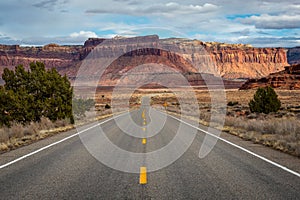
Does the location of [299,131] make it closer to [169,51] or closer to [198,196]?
[198,196]

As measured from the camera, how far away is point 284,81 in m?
96.7

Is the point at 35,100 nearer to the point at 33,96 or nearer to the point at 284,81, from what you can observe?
the point at 33,96

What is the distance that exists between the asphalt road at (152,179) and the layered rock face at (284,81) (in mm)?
90211

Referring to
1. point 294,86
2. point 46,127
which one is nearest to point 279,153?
point 46,127

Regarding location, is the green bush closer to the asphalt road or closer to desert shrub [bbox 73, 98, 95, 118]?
→ desert shrub [bbox 73, 98, 95, 118]

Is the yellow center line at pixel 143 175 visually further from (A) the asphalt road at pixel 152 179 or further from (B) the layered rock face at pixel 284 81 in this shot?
(B) the layered rock face at pixel 284 81

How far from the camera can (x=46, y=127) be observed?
1900 cm

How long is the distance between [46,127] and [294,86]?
85.8 meters

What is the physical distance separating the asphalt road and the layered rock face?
296 feet

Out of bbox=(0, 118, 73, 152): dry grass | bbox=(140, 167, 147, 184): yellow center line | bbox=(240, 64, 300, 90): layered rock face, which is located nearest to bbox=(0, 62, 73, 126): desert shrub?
bbox=(0, 118, 73, 152): dry grass

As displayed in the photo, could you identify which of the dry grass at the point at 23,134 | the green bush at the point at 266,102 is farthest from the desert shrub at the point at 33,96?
the green bush at the point at 266,102

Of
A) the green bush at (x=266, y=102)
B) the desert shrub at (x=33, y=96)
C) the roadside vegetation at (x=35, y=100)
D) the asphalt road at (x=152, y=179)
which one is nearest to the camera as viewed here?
the asphalt road at (x=152, y=179)

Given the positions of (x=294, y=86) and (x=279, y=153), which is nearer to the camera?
(x=279, y=153)

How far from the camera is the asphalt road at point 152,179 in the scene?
589 cm
